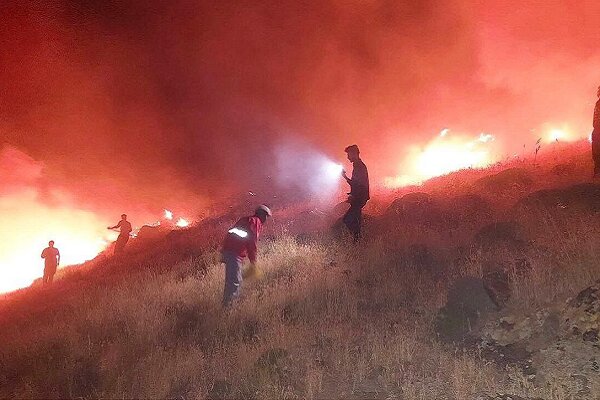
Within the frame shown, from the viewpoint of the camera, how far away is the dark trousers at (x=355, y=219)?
30.7ft

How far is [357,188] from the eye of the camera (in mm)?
9172

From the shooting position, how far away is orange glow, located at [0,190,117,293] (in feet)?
77.7


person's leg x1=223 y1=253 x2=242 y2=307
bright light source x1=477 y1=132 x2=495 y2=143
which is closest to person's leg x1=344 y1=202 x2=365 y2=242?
person's leg x1=223 y1=253 x2=242 y2=307

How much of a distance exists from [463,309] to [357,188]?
4174mm

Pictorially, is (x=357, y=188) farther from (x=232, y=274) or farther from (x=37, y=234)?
(x=37, y=234)

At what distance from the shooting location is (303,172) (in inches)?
1203

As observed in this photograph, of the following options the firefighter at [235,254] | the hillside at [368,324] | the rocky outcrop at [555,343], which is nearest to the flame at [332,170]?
the hillside at [368,324]

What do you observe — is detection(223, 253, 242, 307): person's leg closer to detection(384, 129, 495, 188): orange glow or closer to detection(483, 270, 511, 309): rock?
detection(483, 270, 511, 309): rock

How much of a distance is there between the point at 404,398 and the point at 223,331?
277 cm

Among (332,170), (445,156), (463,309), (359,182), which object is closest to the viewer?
(463,309)

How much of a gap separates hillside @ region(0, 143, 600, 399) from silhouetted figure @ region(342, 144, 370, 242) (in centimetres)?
51

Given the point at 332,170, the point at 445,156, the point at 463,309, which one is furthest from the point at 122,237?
the point at 445,156

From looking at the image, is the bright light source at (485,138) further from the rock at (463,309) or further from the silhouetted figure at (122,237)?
the rock at (463,309)

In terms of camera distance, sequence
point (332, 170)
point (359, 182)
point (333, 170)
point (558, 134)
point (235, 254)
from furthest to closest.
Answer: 1. point (332, 170)
2. point (333, 170)
3. point (558, 134)
4. point (359, 182)
5. point (235, 254)
